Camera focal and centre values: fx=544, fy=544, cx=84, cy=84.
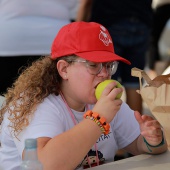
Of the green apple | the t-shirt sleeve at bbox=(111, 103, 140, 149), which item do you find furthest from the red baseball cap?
the t-shirt sleeve at bbox=(111, 103, 140, 149)

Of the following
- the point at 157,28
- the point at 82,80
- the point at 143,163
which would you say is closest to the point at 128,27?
the point at 82,80

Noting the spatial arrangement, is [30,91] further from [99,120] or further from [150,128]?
[150,128]

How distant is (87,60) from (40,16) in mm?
1272

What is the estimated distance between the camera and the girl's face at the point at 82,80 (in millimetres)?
2330

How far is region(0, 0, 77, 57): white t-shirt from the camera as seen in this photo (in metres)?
3.44

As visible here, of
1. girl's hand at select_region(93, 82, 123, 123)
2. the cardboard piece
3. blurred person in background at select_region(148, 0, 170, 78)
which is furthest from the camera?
blurred person in background at select_region(148, 0, 170, 78)

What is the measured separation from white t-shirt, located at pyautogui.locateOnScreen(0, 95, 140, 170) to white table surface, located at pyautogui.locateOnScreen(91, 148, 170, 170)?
0.19 m

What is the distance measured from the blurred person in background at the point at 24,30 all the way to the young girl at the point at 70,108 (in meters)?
0.91

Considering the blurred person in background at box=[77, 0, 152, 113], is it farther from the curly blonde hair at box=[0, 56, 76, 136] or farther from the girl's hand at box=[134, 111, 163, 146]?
the girl's hand at box=[134, 111, 163, 146]

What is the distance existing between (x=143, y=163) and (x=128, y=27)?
7.07 ft

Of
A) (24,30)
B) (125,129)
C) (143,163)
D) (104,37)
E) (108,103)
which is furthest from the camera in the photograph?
(24,30)

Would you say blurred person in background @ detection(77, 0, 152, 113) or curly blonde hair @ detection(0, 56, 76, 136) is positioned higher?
blurred person in background @ detection(77, 0, 152, 113)

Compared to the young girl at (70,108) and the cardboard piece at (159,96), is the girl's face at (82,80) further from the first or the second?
the cardboard piece at (159,96)

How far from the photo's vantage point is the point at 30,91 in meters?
2.41
